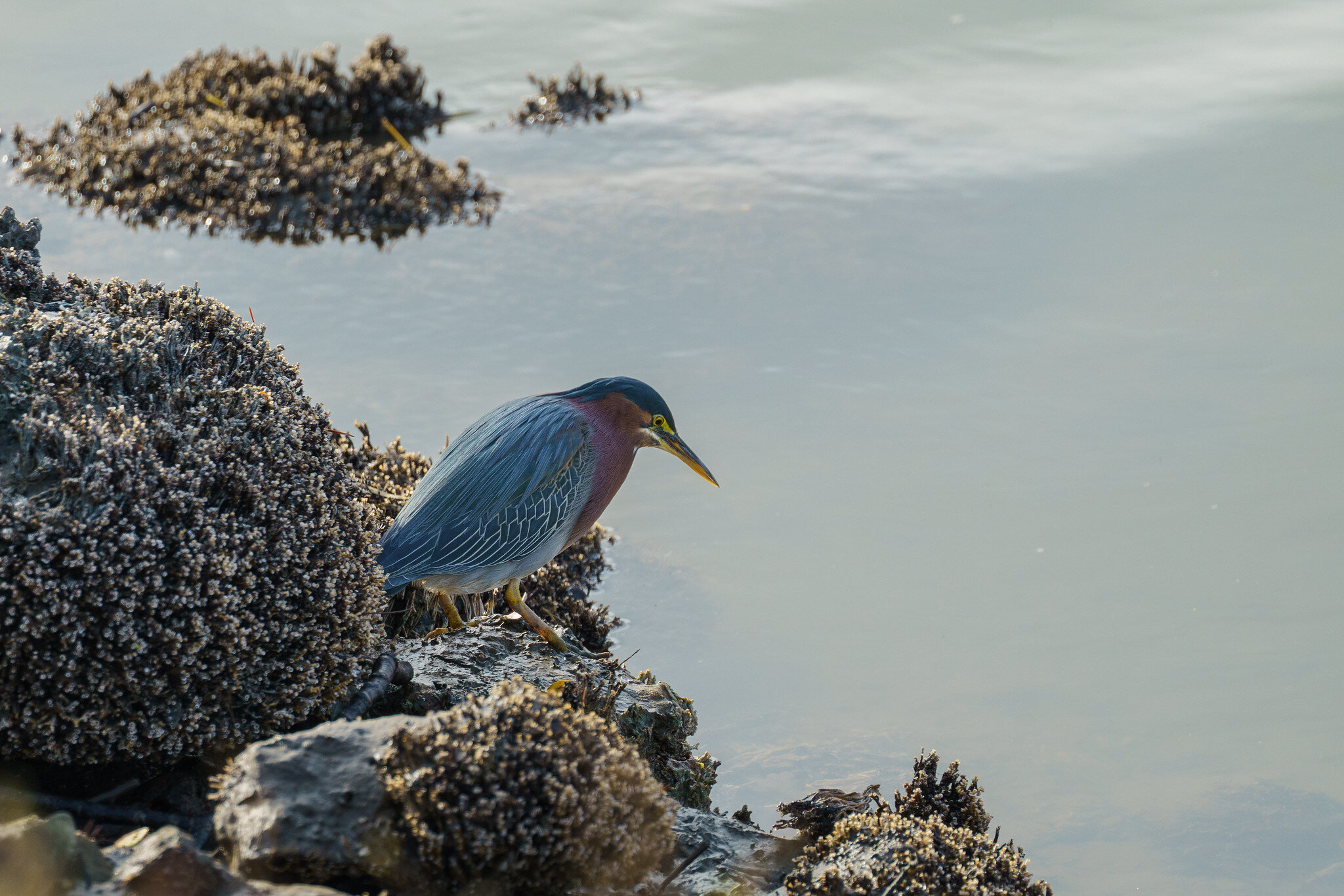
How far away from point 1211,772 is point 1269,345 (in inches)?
141

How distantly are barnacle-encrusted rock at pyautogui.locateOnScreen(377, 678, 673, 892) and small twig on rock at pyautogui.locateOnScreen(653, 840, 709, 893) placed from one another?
1.43 feet

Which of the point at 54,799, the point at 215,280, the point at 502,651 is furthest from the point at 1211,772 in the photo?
the point at 215,280

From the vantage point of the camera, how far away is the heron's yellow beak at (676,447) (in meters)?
5.33

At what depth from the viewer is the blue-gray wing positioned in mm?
4625

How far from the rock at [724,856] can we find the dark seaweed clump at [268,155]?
707cm

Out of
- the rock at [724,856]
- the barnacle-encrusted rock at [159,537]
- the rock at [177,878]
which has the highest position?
the barnacle-encrusted rock at [159,537]

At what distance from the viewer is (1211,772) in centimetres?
532

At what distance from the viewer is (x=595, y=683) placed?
4.61 meters

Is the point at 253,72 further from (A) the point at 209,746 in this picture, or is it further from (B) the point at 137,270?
(A) the point at 209,746

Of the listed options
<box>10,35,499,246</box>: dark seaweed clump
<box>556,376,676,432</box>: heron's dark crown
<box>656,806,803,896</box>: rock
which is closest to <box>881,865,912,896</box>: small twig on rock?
<box>656,806,803,896</box>: rock

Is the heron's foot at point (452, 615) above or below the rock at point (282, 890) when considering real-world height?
above

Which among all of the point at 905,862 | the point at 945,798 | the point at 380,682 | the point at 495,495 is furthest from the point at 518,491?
the point at 905,862

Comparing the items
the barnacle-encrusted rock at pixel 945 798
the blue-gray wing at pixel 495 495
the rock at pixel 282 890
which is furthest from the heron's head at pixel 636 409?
the rock at pixel 282 890

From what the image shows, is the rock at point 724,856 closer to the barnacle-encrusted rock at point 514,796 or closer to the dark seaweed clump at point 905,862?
the dark seaweed clump at point 905,862
